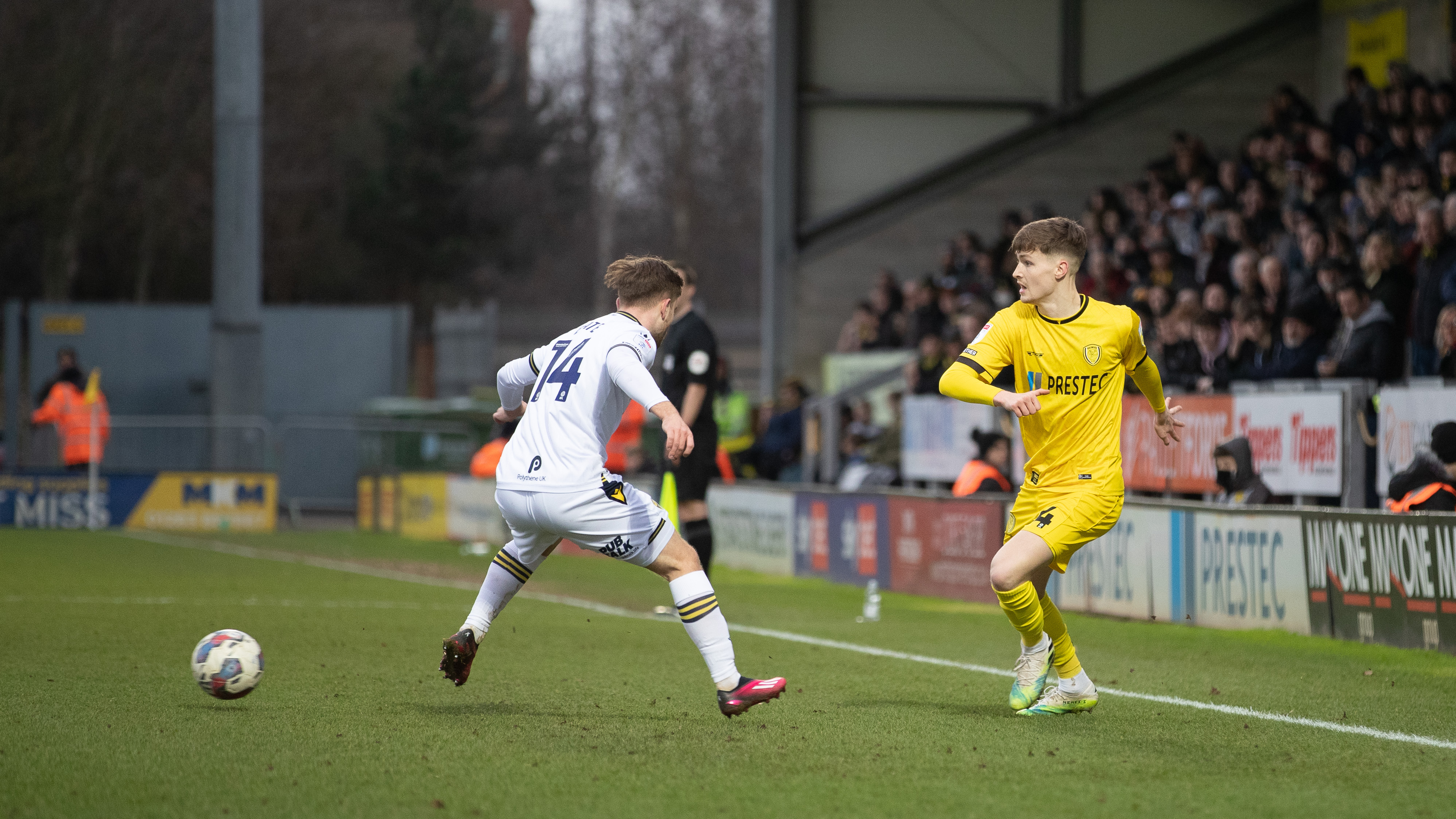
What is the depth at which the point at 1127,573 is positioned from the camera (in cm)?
1196

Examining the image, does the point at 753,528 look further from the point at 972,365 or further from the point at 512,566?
the point at 972,365

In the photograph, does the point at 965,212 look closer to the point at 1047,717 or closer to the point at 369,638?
the point at 369,638

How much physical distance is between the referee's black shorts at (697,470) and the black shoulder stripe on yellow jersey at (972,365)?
14.7ft

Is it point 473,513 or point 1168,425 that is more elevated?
point 1168,425

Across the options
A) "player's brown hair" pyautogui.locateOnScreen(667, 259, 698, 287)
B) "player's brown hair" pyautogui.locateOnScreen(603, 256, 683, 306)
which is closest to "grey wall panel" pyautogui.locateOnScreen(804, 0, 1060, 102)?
"player's brown hair" pyautogui.locateOnScreen(667, 259, 698, 287)

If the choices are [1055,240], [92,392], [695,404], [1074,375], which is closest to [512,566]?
[1074,375]

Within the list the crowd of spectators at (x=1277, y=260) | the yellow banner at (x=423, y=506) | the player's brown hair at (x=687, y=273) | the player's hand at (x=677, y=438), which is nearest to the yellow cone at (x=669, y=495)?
the player's brown hair at (x=687, y=273)

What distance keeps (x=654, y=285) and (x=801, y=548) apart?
30.6ft

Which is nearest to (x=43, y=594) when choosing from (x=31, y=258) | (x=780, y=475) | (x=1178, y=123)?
(x=780, y=475)

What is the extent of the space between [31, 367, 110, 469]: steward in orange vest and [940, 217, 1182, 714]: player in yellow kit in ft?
61.5

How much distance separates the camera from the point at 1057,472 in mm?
6949

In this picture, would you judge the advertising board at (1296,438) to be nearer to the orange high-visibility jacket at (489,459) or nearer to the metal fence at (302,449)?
the orange high-visibility jacket at (489,459)

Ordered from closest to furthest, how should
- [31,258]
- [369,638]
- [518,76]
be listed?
[369,638] < [31,258] < [518,76]

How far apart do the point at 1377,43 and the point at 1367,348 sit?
34.4ft
